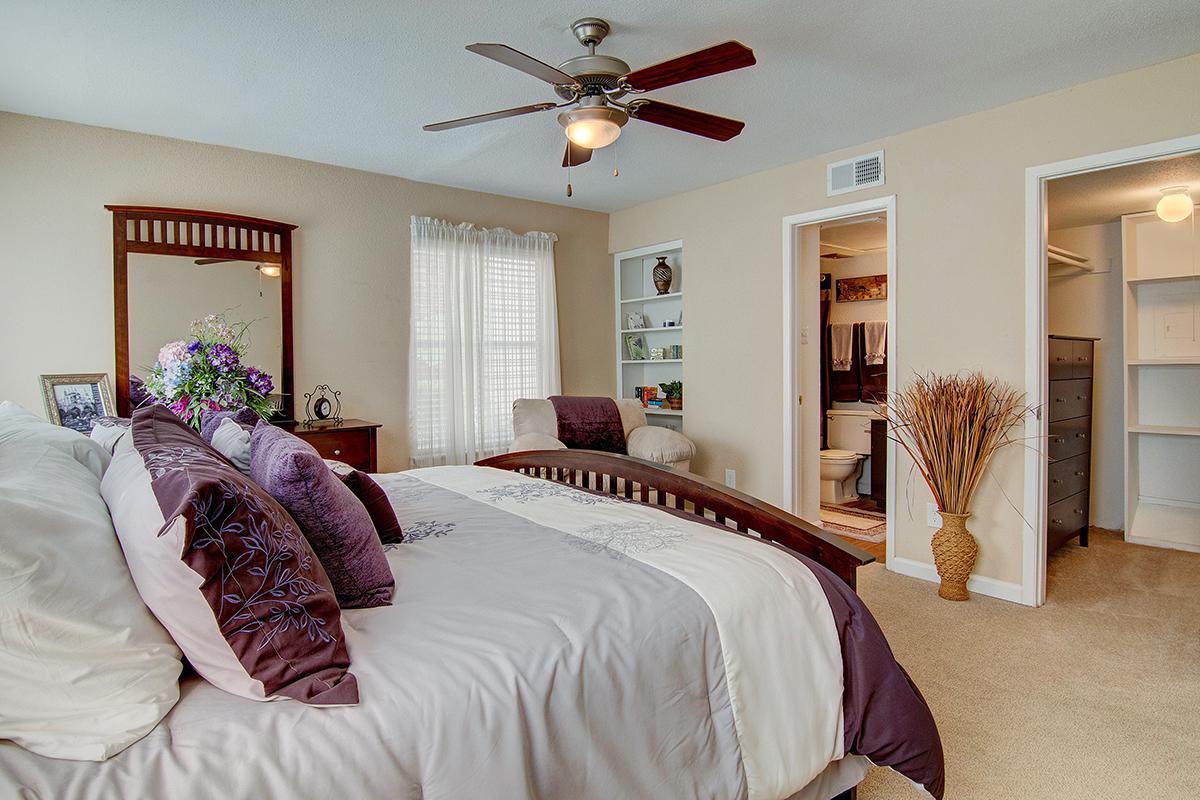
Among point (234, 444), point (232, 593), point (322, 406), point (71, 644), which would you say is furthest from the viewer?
point (322, 406)

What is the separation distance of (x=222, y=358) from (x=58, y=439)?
1.62m

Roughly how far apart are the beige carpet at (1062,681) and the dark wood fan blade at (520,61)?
7.99 feet

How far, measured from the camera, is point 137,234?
11.8 feet

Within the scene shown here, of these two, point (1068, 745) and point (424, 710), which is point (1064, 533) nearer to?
point (1068, 745)

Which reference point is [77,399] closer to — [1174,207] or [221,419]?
[221,419]

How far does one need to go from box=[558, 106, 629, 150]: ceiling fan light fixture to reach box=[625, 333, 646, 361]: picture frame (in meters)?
3.18

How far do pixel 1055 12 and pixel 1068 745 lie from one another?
2574mm

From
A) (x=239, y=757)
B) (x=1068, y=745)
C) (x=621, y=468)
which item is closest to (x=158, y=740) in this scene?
(x=239, y=757)

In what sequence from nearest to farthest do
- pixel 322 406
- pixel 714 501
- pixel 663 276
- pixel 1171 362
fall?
pixel 714 501
pixel 322 406
pixel 1171 362
pixel 663 276

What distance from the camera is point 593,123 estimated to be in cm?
253

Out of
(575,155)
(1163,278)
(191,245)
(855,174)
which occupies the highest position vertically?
(855,174)

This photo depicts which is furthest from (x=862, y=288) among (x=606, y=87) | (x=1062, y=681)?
(x=606, y=87)

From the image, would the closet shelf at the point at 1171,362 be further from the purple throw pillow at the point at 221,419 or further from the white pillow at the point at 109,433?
the white pillow at the point at 109,433

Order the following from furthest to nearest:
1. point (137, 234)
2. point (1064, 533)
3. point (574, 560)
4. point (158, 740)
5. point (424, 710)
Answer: point (1064, 533), point (137, 234), point (574, 560), point (424, 710), point (158, 740)
